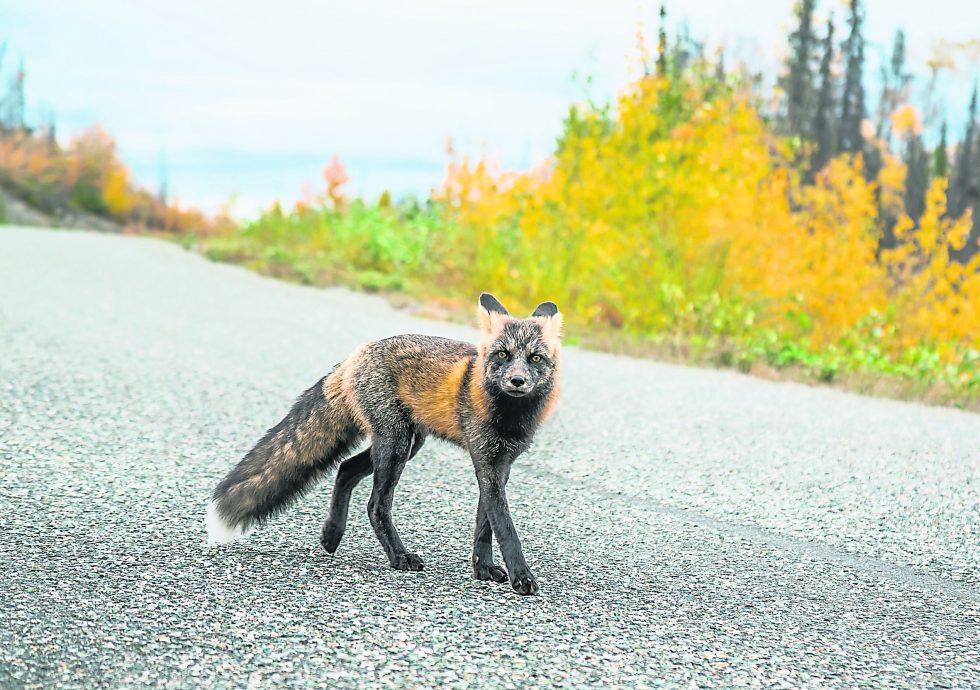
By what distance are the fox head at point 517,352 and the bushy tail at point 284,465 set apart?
0.64 metres

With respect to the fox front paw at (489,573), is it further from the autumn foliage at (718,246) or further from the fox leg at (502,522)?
the autumn foliage at (718,246)

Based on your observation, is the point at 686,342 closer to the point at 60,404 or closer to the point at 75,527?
the point at 60,404

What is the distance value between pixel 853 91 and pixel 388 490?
37.9 meters

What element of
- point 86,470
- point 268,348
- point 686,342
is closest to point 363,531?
point 86,470

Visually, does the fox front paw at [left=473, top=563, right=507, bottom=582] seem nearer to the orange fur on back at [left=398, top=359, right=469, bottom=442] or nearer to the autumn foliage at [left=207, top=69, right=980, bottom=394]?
the orange fur on back at [left=398, top=359, right=469, bottom=442]

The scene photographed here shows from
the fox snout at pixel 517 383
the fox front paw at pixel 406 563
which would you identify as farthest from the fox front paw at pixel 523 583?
the fox snout at pixel 517 383

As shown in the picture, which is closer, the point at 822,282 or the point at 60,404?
the point at 60,404

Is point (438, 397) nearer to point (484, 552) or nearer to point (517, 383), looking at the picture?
point (517, 383)

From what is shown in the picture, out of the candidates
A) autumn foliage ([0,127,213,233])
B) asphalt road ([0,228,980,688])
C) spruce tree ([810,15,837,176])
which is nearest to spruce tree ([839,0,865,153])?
spruce tree ([810,15,837,176])

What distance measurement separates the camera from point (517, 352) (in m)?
3.42

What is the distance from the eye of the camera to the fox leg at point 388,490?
3.67 m

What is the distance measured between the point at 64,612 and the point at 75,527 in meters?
0.93

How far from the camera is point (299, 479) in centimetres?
375

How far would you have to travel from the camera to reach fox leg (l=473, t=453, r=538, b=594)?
3480 millimetres
